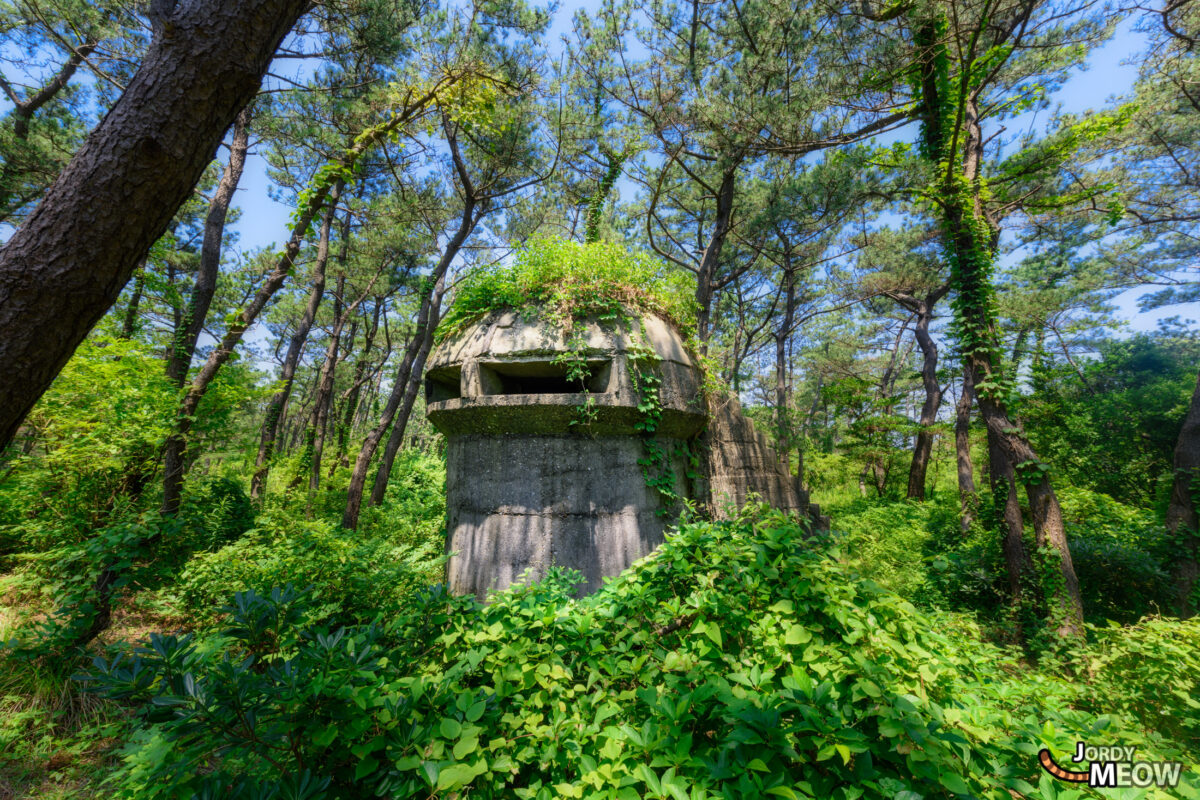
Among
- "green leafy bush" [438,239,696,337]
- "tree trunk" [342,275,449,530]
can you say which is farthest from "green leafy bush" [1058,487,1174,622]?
"tree trunk" [342,275,449,530]

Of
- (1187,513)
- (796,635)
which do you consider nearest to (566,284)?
(796,635)

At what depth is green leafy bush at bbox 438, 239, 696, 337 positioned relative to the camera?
4.34 m

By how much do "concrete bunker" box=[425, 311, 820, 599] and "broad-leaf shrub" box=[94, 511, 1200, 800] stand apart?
176 centimetres

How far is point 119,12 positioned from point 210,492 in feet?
27.6

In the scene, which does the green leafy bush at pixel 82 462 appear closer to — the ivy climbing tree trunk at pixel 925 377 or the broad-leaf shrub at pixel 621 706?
the broad-leaf shrub at pixel 621 706

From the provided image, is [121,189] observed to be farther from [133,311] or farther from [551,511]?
[133,311]

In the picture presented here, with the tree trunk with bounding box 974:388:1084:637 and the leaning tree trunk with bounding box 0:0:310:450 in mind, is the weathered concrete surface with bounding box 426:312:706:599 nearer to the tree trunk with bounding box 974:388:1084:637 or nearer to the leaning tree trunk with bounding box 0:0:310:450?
the leaning tree trunk with bounding box 0:0:310:450

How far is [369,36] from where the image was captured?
6.52m

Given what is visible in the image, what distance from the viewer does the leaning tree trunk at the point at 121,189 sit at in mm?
1641

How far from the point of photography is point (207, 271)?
5355 millimetres

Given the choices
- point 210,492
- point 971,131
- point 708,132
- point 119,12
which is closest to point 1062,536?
point 971,131

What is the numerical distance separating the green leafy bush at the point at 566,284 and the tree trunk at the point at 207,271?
10.6 ft

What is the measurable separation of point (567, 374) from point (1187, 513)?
8.10m

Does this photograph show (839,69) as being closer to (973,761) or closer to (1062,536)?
(1062,536)
